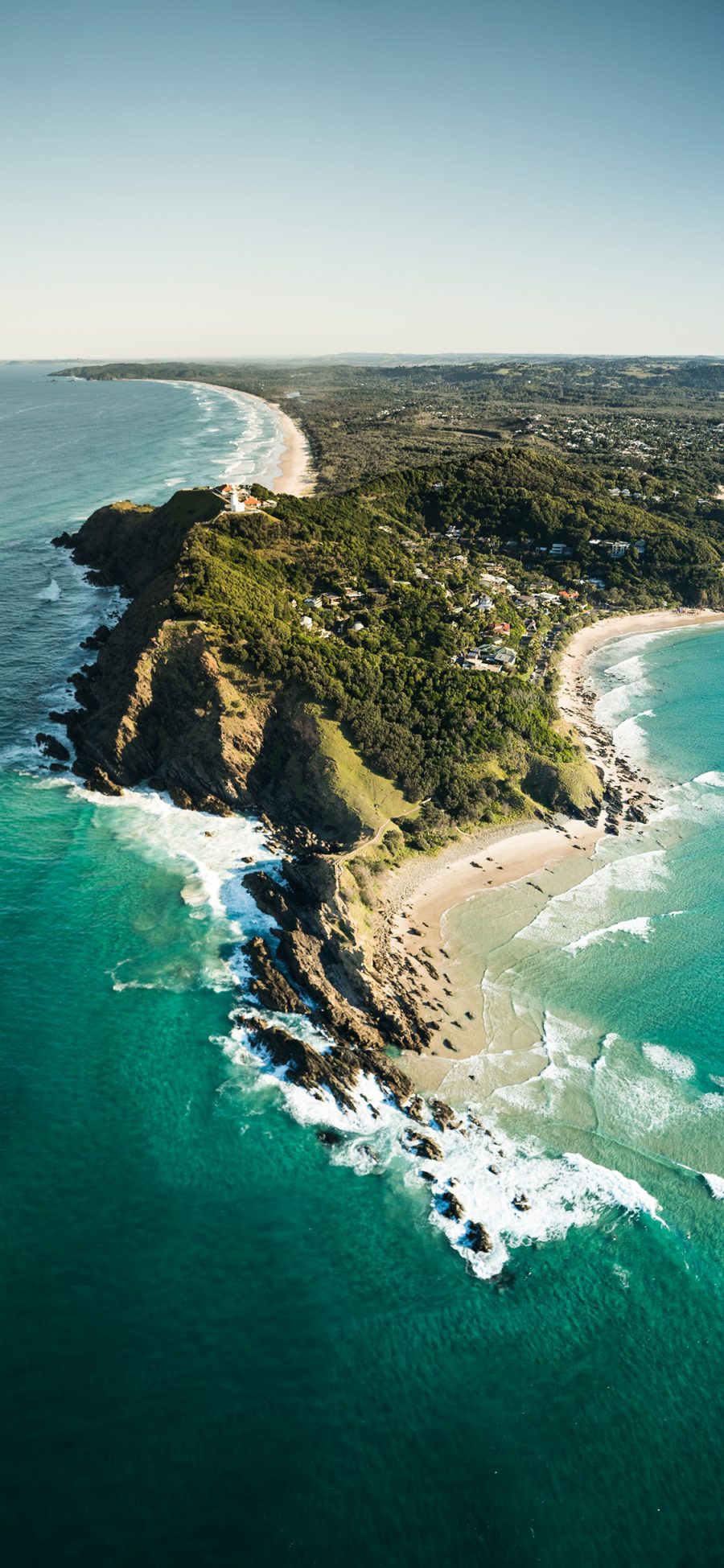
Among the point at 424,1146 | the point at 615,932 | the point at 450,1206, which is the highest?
the point at 615,932

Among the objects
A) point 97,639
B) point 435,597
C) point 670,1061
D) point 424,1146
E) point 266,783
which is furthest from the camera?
point 435,597

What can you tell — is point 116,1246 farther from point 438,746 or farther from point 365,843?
point 438,746

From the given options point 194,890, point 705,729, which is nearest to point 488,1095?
point 194,890

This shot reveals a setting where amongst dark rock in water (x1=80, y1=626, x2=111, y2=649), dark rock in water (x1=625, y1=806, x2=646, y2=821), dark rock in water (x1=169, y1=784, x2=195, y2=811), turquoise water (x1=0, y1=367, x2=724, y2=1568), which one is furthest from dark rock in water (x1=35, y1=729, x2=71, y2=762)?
dark rock in water (x1=625, y1=806, x2=646, y2=821)

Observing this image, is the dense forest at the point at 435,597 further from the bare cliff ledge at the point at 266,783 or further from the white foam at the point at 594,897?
the white foam at the point at 594,897

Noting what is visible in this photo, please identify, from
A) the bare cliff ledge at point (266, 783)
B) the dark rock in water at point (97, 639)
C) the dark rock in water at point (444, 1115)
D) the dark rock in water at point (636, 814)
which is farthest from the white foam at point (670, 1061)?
the dark rock in water at point (97, 639)

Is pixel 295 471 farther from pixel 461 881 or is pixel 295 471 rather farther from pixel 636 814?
pixel 461 881

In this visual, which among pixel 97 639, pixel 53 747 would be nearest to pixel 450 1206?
pixel 53 747
